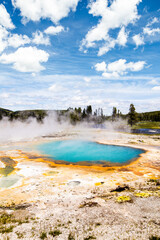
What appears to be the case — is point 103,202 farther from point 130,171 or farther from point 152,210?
point 130,171

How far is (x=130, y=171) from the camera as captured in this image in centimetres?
2058

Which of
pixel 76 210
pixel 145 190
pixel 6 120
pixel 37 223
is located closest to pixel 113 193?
pixel 145 190

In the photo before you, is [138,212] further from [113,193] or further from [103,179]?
[103,179]

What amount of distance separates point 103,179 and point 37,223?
993 centimetres

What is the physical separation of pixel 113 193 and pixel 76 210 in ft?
14.5

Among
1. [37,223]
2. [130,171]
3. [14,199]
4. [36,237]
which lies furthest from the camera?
[130,171]

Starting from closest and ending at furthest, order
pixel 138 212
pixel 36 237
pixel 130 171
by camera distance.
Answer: pixel 36 237
pixel 138 212
pixel 130 171

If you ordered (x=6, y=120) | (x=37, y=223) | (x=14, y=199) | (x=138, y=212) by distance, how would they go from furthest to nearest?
1. (x=6, y=120)
2. (x=14, y=199)
3. (x=138, y=212)
4. (x=37, y=223)

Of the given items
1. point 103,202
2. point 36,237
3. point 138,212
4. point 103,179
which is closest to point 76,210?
point 103,202

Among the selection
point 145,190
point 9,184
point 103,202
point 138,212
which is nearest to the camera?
point 138,212

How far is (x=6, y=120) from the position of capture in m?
95.2

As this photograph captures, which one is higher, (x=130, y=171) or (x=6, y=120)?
(x=6, y=120)

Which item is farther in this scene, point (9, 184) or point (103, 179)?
point (103, 179)

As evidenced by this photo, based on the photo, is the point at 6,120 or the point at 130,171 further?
the point at 6,120
